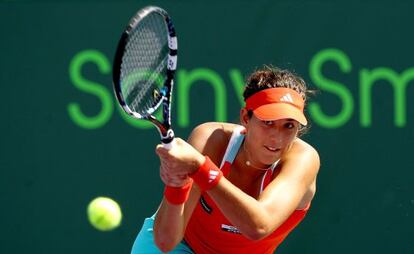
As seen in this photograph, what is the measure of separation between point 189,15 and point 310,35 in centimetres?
60

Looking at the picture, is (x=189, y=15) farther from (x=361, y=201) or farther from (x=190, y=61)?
(x=361, y=201)

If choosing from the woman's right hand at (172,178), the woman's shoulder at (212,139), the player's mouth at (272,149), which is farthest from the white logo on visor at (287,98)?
the woman's right hand at (172,178)

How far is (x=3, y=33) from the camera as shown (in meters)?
4.35

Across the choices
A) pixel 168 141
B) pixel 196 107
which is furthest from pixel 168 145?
pixel 196 107

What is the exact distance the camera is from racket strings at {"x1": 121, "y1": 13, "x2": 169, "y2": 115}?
256 centimetres

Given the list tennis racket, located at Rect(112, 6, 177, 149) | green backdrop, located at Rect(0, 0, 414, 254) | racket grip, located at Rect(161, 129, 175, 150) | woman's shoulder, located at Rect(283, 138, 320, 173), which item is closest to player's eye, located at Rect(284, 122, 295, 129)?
woman's shoulder, located at Rect(283, 138, 320, 173)

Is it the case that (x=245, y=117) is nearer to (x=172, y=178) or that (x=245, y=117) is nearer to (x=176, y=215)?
(x=176, y=215)

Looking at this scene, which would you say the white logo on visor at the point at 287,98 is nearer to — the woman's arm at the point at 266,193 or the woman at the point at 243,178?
the woman at the point at 243,178

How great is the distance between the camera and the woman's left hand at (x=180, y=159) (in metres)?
2.28

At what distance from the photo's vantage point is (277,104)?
2.75 metres

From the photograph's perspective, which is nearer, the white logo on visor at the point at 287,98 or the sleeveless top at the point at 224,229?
the white logo on visor at the point at 287,98

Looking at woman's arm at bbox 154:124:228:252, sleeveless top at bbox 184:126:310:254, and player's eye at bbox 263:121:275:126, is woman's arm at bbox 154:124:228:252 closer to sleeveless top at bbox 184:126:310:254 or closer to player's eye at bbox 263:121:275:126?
sleeveless top at bbox 184:126:310:254

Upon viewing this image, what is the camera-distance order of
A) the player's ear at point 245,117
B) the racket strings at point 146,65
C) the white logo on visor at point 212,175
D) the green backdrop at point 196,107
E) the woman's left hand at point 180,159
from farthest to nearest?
the green backdrop at point 196,107 < the player's ear at point 245,117 < the racket strings at point 146,65 < the white logo on visor at point 212,175 < the woman's left hand at point 180,159

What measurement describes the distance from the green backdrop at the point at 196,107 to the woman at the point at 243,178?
126cm
